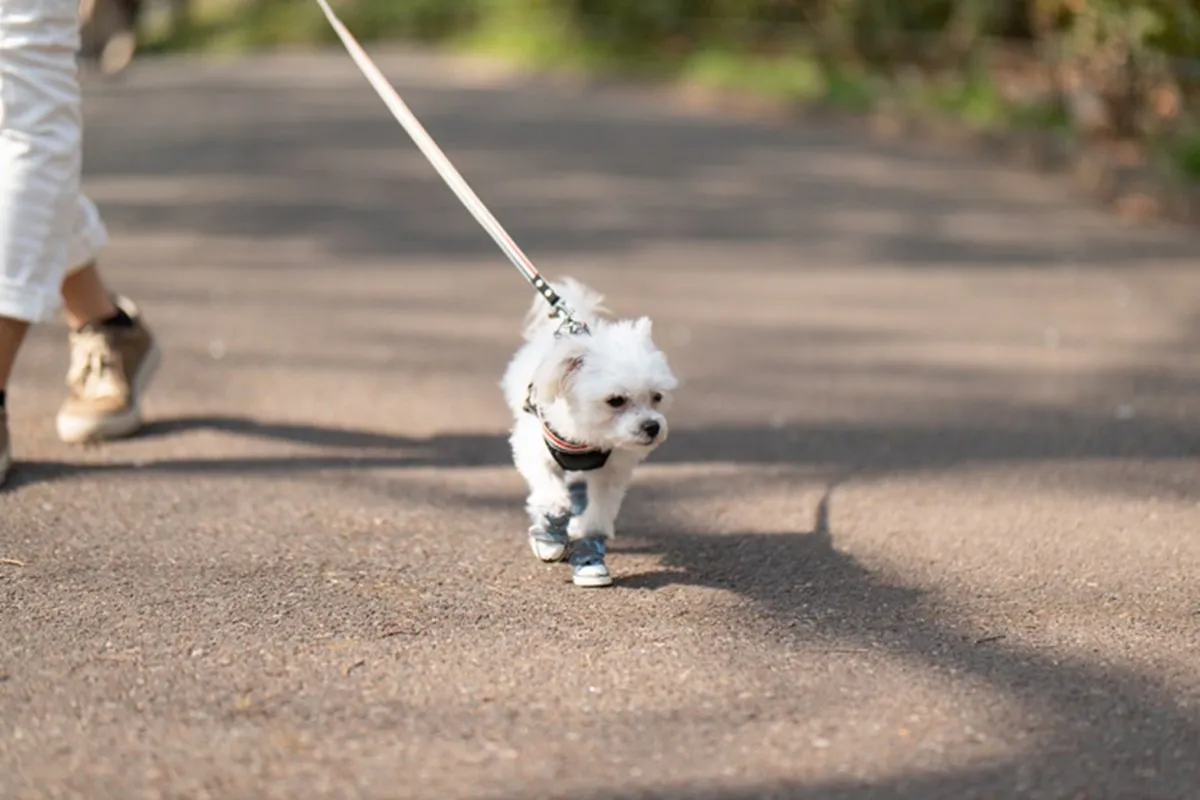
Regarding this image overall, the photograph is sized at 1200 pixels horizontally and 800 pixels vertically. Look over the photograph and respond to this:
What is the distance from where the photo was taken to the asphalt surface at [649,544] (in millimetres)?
2979

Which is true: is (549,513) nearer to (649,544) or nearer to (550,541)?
(550,541)

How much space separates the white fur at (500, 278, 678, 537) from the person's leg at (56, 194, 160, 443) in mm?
1731

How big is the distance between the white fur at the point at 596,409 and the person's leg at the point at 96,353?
1.73m

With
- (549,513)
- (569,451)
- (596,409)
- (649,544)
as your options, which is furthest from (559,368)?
(649,544)

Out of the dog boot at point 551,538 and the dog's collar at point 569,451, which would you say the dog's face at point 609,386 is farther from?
the dog boot at point 551,538

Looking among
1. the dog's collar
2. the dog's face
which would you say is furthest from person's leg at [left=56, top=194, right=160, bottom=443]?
the dog's face

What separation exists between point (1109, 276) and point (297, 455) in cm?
531

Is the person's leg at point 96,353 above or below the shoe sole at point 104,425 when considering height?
above

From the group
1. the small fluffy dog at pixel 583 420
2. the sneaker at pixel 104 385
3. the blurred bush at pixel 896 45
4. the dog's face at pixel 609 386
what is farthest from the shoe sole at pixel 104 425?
the blurred bush at pixel 896 45

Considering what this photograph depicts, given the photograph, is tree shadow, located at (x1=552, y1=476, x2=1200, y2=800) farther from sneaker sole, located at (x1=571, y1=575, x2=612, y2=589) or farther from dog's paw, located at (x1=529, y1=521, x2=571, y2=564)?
dog's paw, located at (x1=529, y1=521, x2=571, y2=564)

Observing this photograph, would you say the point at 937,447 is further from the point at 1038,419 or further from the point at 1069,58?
the point at 1069,58

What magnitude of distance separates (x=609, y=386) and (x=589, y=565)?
50 cm

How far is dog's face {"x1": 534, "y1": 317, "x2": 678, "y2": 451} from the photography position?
12.1ft

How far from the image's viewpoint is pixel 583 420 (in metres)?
3.74
